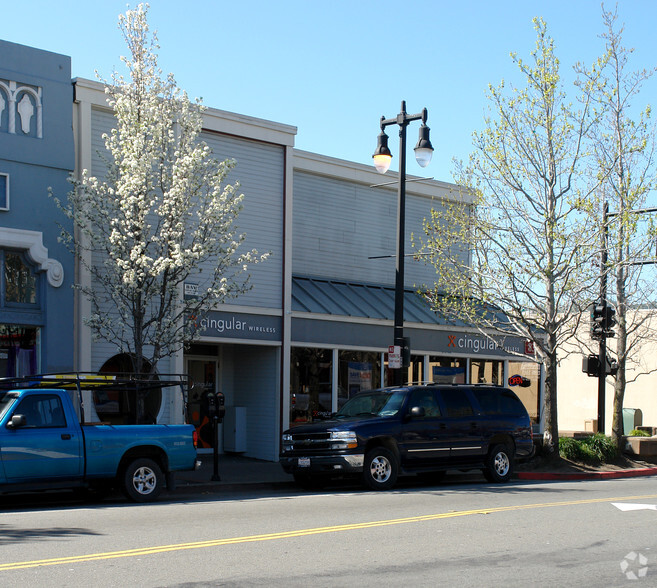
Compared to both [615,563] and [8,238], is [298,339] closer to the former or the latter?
[8,238]

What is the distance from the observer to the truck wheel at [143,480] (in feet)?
44.3

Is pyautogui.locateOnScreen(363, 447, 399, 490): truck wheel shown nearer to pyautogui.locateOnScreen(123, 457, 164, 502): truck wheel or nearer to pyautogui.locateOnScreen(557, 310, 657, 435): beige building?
pyautogui.locateOnScreen(123, 457, 164, 502): truck wheel

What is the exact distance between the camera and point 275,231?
2131cm

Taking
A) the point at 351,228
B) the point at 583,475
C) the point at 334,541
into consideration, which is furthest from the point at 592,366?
the point at 334,541

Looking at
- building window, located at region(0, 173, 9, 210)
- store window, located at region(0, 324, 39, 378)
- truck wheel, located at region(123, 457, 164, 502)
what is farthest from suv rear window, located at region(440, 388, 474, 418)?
building window, located at region(0, 173, 9, 210)

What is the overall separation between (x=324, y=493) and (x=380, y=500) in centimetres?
160

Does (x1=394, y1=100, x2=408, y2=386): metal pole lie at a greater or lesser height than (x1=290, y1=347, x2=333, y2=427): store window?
greater

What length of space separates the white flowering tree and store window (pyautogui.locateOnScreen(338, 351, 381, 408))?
5869 millimetres

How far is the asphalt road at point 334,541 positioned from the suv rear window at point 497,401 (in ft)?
10.8

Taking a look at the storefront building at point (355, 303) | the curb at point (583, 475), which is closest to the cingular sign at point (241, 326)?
the storefront building at point (355, 303)

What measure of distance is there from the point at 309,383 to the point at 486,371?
6532 millimetres

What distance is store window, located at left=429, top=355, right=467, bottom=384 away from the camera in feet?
79.5

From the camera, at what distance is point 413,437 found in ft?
52.9

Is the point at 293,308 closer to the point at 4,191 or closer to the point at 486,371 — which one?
the point at 4,191
